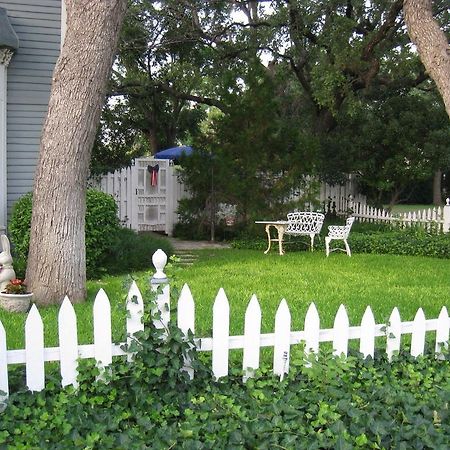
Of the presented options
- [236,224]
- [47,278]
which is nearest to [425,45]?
[47,278]

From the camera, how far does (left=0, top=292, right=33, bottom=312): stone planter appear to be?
19.8ft

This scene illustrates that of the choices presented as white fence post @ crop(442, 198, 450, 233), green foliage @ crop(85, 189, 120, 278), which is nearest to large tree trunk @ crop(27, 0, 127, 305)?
green foliage @ crop(85, 189, 120, 278)

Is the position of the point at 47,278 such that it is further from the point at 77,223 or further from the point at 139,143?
the point at 139,143

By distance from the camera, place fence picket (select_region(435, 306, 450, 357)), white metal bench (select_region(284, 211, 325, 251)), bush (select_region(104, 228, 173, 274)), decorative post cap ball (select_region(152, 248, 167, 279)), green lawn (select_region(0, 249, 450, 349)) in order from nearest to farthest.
→ decorative post cap ball (select_region(152, 248, 167, 279)) → fence picket (select_region(435, 306, 450, 357)) → green lawn (select_region(0, 249, 450, 349)) → bush (select_region(104, 228, 173, 274)) → white metal bench (select_region(284, 211, 325, 251))

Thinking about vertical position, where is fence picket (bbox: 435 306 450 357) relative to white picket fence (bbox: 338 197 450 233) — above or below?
below

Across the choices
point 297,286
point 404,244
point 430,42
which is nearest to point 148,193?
point 404,244

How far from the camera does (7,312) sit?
6070 mm

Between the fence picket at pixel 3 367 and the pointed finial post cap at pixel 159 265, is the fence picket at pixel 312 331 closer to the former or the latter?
the pointed finial post cap at pixel 159 265

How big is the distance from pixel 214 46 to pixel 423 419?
16.4 meters

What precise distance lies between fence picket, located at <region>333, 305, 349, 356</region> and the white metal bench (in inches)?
330

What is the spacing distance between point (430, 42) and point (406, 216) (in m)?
8.94

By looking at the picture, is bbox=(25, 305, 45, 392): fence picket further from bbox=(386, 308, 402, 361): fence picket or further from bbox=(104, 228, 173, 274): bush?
bbox=(104, 228, 173, 274): bush

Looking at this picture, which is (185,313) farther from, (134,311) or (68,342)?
(68,342)

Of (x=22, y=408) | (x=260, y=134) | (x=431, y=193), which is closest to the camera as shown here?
(x=22, y=408)
